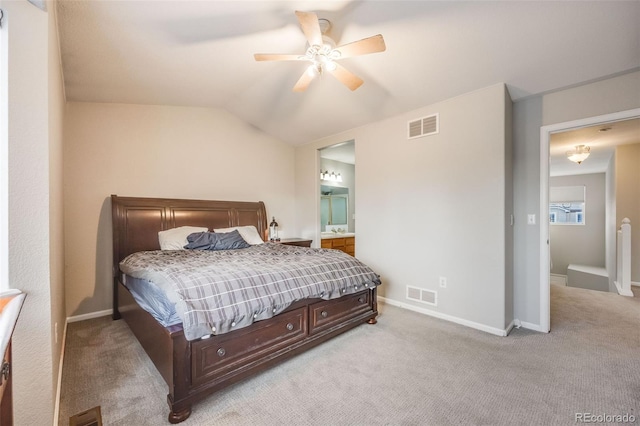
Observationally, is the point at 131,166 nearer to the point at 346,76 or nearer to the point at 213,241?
the point at 213,241

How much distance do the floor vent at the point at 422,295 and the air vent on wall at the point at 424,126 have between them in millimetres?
1937

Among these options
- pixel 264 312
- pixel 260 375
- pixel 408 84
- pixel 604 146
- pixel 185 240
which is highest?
pixel 408 84

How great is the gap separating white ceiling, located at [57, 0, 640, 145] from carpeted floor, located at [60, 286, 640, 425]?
2576mm

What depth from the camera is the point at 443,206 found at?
3270 mm

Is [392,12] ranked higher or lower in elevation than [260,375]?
higher

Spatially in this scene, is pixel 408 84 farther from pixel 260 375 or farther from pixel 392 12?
pixel 260 375

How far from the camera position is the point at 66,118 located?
3268 millimetres

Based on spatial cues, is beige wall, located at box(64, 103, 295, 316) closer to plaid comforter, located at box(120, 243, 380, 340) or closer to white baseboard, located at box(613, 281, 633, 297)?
plaid comforter, located at box(120, 243, 380, 340)

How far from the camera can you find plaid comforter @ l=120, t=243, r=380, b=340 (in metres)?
1.81

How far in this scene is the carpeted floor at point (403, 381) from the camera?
172 cm

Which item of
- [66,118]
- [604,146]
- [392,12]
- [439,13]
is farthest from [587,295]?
[66,118]

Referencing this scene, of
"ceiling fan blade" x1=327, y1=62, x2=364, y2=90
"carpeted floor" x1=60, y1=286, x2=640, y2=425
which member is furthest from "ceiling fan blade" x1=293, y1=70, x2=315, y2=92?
"carpeted floor" x1=60, y1=286, x2=640, y2=425

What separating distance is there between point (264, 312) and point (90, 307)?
9.23 ft

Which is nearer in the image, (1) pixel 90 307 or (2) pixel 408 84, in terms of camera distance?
(2) pixel 408 84
